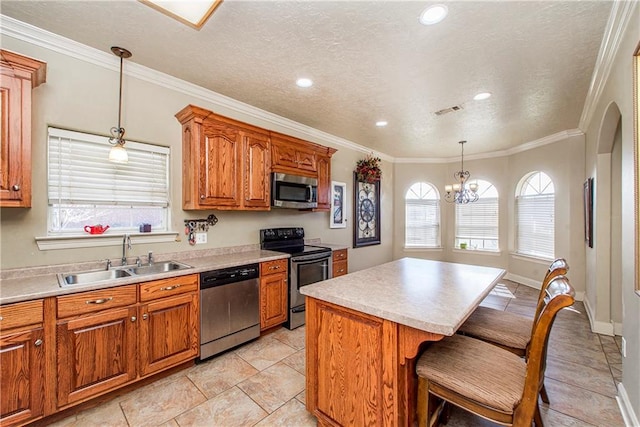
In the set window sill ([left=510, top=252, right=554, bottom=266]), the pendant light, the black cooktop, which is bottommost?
window sill ([left=510, top=252, right=554, bottom=266])

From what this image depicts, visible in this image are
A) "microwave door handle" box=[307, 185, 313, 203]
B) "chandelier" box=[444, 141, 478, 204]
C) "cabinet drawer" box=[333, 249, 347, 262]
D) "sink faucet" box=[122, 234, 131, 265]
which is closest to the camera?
"sink faucet" box=[122, 234, 131, 265]

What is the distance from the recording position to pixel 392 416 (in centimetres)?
140

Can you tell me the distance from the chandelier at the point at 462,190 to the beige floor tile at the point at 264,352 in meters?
4.40

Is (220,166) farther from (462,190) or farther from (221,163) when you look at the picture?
(462,190)

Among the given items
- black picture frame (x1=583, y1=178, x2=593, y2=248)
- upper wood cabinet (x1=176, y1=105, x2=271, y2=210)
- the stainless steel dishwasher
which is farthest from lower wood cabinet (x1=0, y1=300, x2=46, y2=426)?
black picture frame (x1=583, y1=178, x2=593, y2=248)

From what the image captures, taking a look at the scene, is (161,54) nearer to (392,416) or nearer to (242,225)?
(242,225)

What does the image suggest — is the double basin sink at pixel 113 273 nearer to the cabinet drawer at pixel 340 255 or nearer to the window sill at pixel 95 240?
the window sill at pixel 95 240

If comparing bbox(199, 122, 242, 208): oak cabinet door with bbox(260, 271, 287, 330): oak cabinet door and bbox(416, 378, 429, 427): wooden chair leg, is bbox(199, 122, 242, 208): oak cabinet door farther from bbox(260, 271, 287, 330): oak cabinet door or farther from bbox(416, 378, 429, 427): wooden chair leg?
bbox(416, 378, 429, 427): wooden chair leg

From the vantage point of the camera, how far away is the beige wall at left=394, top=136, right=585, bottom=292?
4480mm

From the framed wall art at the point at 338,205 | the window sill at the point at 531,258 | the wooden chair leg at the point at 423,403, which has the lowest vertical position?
the wooden chair leg at the point at 423,403

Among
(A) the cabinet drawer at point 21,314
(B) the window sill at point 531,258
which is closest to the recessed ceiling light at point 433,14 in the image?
(A) the cabinet drawer at point 21,314

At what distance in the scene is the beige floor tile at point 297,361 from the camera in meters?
2.50

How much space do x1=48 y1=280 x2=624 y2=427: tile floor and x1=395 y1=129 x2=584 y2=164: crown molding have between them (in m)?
3.28

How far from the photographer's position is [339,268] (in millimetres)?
4172
